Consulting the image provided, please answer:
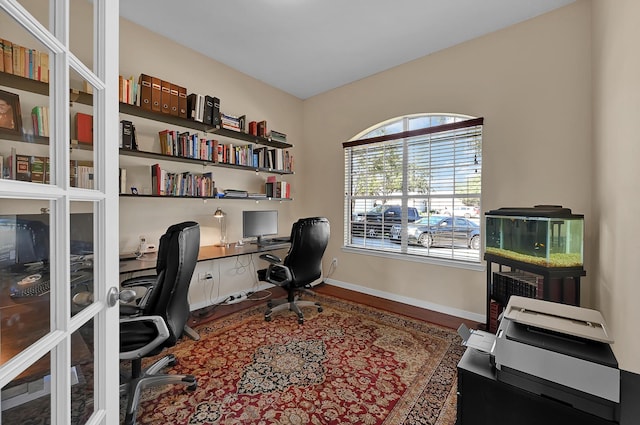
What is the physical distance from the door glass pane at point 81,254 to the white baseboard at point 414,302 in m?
3.07

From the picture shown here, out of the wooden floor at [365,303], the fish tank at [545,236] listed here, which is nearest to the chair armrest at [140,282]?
the wooden floor at [365,303]

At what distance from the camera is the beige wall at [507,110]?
2189 millimetres

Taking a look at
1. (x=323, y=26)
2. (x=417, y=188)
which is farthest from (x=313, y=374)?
(x=323, y=26)

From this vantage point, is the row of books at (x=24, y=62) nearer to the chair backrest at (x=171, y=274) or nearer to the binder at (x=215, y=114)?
the chair backrest at (x=171, y=274)

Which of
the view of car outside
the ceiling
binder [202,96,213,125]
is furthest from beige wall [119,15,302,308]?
the view of car outside

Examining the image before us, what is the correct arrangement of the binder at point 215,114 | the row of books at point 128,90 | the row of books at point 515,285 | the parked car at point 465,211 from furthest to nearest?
1. the binder at point 215,114
2. the parked car at point 465,211
3. the row of books at point 128,90
4. the row of books at point 515,285

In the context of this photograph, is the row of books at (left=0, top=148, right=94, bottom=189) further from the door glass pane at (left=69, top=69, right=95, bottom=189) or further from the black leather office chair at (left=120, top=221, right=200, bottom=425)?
the black leather office chair at (left=120, top=221, right=200, bottom=425)

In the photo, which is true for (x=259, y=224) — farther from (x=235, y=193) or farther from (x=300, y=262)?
(x=300, y=262)

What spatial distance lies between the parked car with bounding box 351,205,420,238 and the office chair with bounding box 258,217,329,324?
1004 mm

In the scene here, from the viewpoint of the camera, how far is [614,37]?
1.61 metres

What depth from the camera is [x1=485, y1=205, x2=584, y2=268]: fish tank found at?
1.84 meters

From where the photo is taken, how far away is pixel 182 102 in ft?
8.78

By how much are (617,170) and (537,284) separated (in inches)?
36.6

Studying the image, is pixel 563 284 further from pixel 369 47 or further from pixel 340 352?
pixel 369 47
